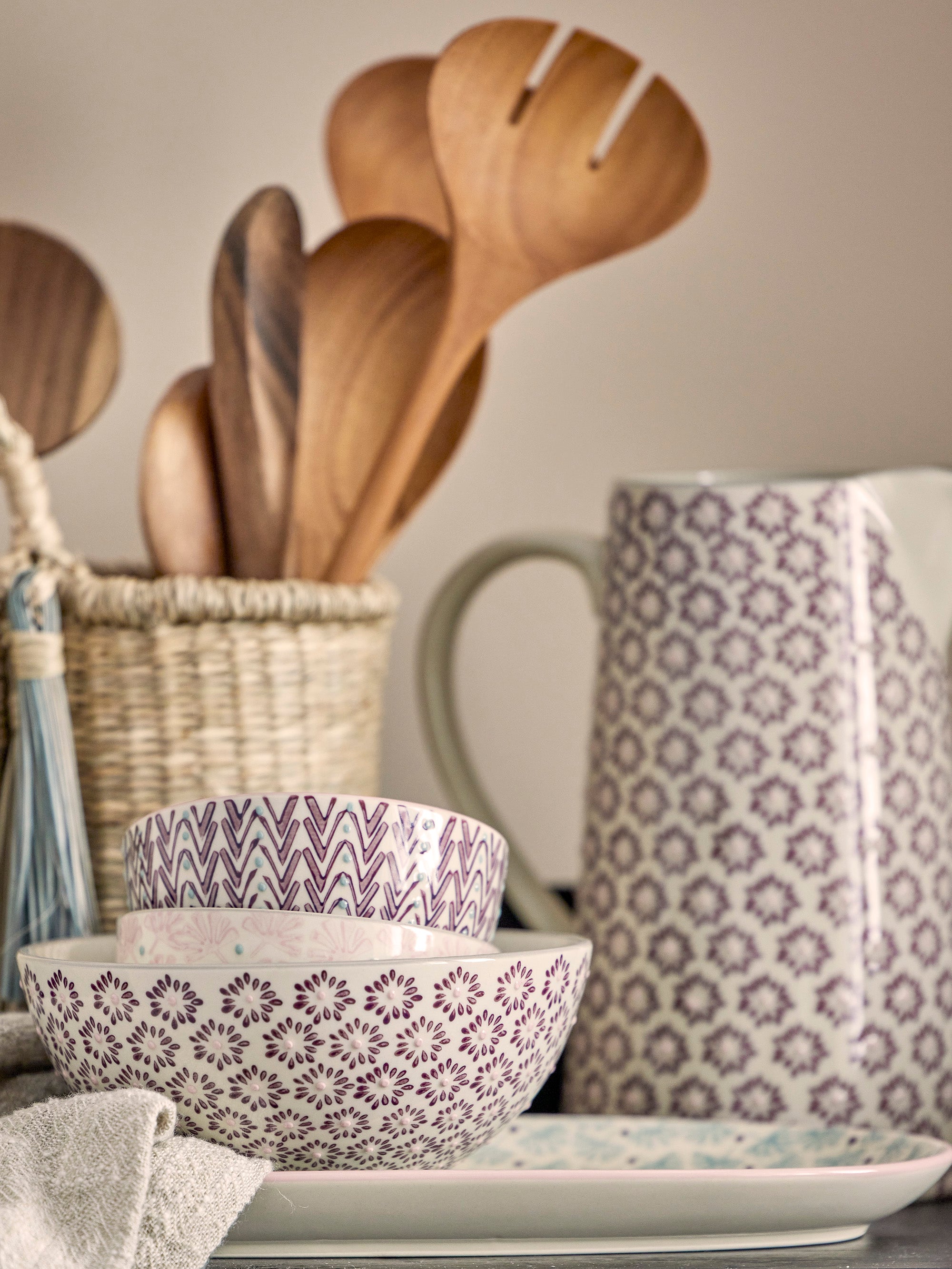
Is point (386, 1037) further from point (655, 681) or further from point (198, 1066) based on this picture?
point (655, 681)

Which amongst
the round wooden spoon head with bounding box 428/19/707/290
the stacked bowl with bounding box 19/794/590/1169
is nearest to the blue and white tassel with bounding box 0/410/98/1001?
the stacked bowl with bounding box 19/794/590/1169

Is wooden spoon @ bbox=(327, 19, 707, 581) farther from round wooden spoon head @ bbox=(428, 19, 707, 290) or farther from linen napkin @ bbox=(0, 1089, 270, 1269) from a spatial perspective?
linen napkin @ bbox=(0, 1089, 270, 1269)

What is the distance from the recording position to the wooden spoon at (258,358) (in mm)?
Result: 483

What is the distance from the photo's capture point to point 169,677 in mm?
487

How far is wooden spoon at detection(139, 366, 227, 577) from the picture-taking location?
0.50 m

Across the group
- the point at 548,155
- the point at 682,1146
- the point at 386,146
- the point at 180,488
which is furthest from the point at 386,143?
the point at 682,1146

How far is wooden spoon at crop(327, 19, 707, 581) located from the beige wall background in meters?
0.16

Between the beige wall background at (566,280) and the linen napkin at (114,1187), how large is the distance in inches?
15.9

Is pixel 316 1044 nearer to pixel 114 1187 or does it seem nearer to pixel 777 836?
pixel 114 1187

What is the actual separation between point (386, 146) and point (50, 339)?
19cm

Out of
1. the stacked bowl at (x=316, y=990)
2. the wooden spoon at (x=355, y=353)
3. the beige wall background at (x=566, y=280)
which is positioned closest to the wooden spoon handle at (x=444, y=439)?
the wooden spoon at (x=355, y=353)

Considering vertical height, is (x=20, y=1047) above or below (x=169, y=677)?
below

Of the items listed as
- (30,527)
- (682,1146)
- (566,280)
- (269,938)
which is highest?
(566,280)

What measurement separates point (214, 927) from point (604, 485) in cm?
43
